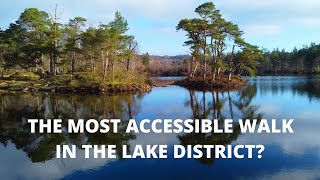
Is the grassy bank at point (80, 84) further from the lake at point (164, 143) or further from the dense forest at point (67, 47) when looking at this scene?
the lake at point (164, 143)

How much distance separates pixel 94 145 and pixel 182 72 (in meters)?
75.9

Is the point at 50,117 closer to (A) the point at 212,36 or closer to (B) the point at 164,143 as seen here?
(B) the point at 164,143

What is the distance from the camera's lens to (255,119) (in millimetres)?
19656

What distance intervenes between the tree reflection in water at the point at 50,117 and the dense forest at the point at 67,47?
12.0m

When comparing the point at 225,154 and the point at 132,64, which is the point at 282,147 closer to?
the point at 225,154

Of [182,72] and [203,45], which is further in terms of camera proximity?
[182,72]

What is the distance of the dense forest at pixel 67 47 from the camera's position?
128ft

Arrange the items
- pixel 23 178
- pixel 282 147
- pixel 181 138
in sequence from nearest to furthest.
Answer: pixel 23 178 → pixel 282 147 → pixel 181 138

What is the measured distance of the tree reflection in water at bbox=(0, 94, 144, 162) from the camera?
14.6m

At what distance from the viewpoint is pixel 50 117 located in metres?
21.4

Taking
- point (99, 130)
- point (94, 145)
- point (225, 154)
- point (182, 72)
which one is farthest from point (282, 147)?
point (182, 72)

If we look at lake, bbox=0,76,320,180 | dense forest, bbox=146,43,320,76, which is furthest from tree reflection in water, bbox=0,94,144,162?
dense forest, bbox=146,43,320,76

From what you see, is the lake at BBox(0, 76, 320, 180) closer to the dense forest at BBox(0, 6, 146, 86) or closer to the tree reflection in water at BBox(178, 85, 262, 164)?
the tree reflection in water at BBox(178, 85, 262, 164)

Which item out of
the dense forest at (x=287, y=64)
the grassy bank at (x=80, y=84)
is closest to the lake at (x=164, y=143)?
the grassy bank at (x=80, y=84)
